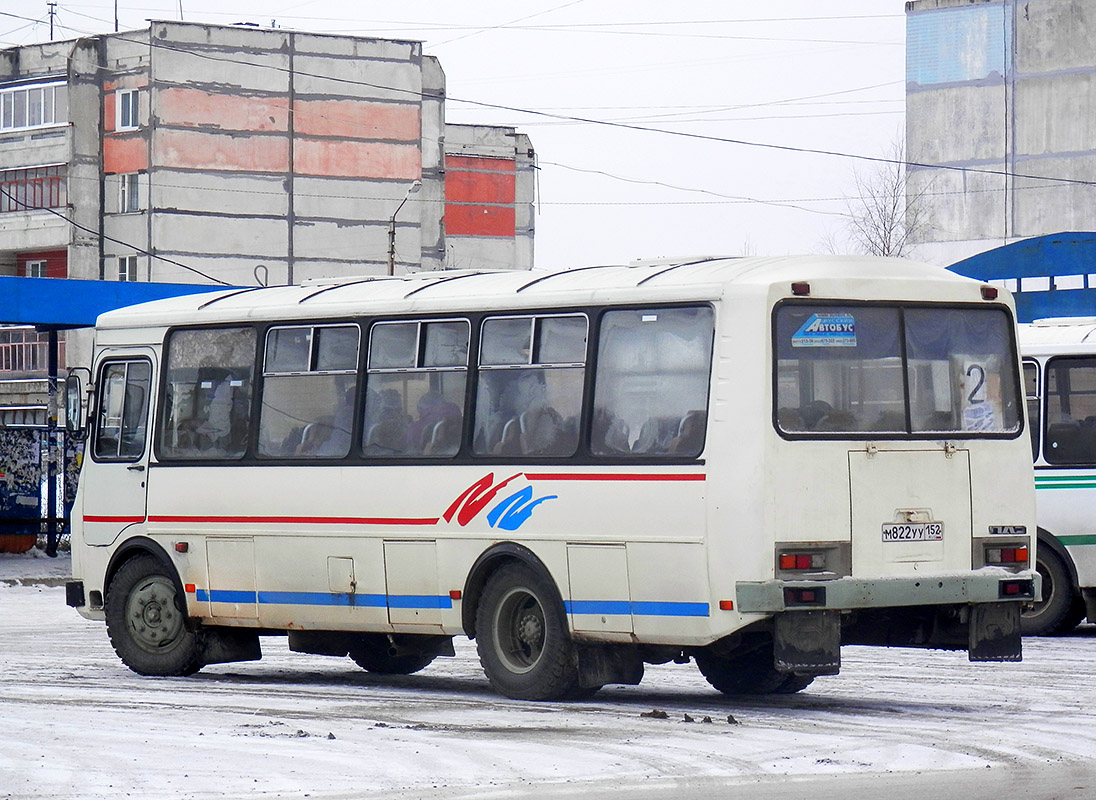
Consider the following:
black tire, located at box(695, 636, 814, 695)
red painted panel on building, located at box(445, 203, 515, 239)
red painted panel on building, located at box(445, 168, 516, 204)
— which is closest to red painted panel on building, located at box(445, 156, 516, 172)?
red painted panel on building, located at box(445, 168, 516, 204)

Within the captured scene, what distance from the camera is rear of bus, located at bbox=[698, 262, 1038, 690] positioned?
40.6ft

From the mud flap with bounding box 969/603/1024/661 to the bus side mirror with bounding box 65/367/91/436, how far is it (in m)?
7.44

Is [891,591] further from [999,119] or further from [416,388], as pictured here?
[999,119]

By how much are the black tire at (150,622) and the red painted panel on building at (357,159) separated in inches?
2342

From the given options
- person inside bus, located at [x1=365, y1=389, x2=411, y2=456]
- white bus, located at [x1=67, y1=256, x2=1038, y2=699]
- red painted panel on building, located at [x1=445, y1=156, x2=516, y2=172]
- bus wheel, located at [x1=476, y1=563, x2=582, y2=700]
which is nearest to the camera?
white bus, located at [x1=67, y1=256, x2=1038, y2=699]

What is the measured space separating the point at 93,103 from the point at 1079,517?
5863cm

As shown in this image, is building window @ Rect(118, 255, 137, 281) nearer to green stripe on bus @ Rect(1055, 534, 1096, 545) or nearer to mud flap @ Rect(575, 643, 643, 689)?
green stripe on bus @ Rect(1055, 534, 1096, 545)

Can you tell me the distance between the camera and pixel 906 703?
1335cm

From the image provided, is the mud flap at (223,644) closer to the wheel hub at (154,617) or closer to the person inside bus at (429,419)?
the wheel hub at (154,617)

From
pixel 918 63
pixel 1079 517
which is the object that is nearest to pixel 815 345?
pixel 1079 517

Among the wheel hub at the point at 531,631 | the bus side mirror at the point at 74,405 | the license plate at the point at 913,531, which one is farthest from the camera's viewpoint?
the bus side mirror at the point at 74,405

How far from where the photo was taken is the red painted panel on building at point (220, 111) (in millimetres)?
71688

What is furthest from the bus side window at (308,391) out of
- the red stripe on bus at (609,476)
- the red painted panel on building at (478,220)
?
the red painted panel on building at (478,220)

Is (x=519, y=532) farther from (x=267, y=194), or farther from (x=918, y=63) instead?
(x=918, y=63)
